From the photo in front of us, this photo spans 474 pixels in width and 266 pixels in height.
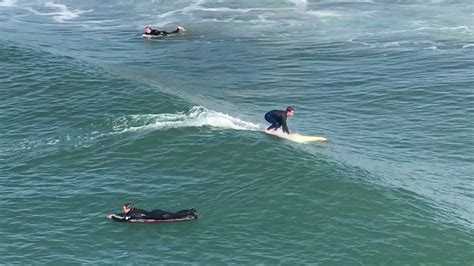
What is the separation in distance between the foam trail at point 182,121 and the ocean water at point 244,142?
8.3 inches

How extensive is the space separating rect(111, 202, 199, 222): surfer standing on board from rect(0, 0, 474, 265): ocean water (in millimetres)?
626

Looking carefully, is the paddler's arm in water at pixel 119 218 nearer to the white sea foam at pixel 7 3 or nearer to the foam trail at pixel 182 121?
the foam trail at pixel 182 121

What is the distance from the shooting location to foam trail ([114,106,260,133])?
2288 inches

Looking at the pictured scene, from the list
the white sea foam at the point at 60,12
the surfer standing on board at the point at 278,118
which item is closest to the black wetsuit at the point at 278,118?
the surfer standing on board at the point at 278,118

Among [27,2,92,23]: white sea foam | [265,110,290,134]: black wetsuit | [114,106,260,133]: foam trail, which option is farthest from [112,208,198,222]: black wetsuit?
[27,2,92,23]: white sea foam

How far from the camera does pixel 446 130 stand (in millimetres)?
62156

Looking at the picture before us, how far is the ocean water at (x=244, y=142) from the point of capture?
41.5 meters

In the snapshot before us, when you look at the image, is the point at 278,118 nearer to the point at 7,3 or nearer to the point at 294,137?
the point at 294,137

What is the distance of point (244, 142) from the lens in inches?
2121

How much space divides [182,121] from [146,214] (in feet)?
56.2

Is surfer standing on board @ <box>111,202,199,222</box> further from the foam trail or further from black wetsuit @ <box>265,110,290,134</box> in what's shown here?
the foam trail

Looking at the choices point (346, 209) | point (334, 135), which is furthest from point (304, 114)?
point (346, 209)

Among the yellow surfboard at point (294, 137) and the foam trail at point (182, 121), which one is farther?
the foam trail at point (182, 121)

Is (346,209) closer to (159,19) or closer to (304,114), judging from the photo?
(304,114)
